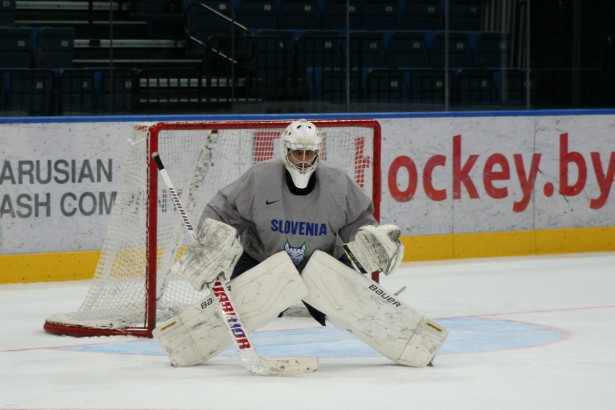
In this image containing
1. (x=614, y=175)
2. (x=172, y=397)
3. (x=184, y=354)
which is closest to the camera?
(x=172, y=397)

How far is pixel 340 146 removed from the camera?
7.30 metres

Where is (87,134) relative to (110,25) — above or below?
below

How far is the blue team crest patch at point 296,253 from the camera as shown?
535 cm

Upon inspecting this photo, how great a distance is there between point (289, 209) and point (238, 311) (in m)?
0.50

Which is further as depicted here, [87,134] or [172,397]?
[87,134]

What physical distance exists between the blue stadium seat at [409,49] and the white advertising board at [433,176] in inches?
30.3

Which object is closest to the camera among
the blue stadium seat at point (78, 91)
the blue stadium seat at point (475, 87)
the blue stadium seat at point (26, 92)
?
the blue stadium seat at point (26, 92)

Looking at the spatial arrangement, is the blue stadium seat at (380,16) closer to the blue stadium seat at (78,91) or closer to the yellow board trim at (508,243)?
the yellow board trim at (508,243)

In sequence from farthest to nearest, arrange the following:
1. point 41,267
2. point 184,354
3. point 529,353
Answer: point 41,267 → point 529,353 → point 184,354

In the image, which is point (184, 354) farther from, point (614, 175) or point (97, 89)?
point (614, 175)

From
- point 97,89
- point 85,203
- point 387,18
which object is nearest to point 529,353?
point 85,203

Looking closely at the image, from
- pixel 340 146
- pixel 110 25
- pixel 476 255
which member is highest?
pixel 110 25

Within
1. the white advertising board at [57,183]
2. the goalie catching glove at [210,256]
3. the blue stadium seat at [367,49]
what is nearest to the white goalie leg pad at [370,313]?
the goalie catching glove at [210,256]

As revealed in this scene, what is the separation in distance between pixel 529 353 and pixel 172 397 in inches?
70.9
